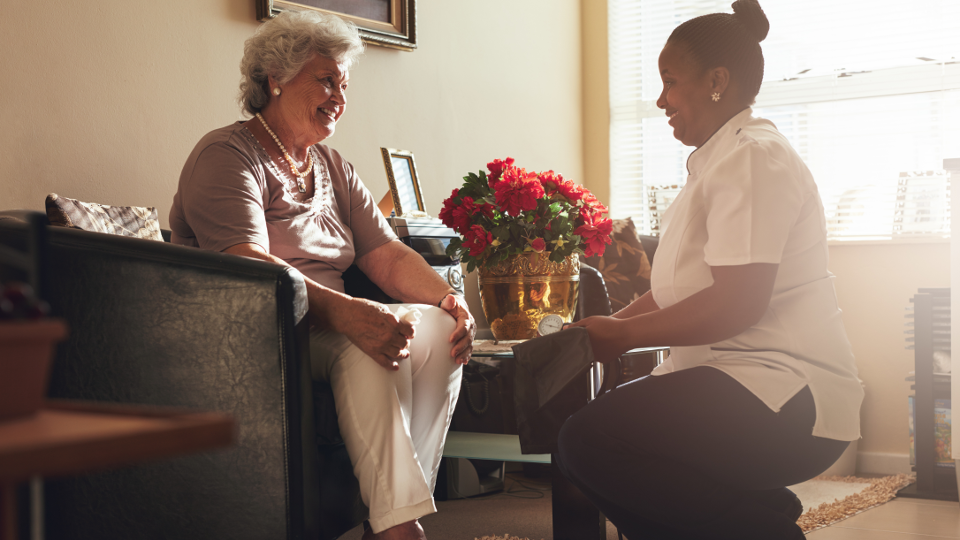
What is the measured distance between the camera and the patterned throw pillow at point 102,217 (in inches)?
62.8

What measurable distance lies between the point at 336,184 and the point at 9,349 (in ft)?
5.07

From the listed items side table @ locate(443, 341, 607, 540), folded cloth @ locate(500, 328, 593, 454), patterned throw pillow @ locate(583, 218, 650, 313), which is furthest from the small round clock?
patterned throw pillow @ locate(583, 218, 650, 313)

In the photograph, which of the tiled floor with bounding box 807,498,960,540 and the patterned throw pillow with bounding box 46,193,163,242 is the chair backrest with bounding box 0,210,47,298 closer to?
the patterned throw pillow with bounding box 46,193,163,242

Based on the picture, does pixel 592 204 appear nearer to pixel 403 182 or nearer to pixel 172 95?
pixel 403 182

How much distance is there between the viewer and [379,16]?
9.07 ft

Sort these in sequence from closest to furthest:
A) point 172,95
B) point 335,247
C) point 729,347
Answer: point 729,347, point 335,247, point 172,95

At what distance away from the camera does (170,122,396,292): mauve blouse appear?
1602 millimetres

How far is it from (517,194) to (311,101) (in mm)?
559

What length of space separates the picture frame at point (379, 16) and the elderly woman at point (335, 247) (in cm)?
60

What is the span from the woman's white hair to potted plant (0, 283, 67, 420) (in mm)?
1490

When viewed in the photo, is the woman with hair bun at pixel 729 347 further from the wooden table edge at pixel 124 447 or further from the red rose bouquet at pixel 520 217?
the wooden table edge at pixel 124 447

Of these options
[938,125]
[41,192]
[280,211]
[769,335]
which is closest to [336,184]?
[280,211]

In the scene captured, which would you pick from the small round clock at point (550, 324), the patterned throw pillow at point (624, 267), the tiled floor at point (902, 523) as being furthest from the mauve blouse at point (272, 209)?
the tiled floor at point (902, 523)

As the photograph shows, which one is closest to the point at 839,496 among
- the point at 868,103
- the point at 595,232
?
the point at 595,232
